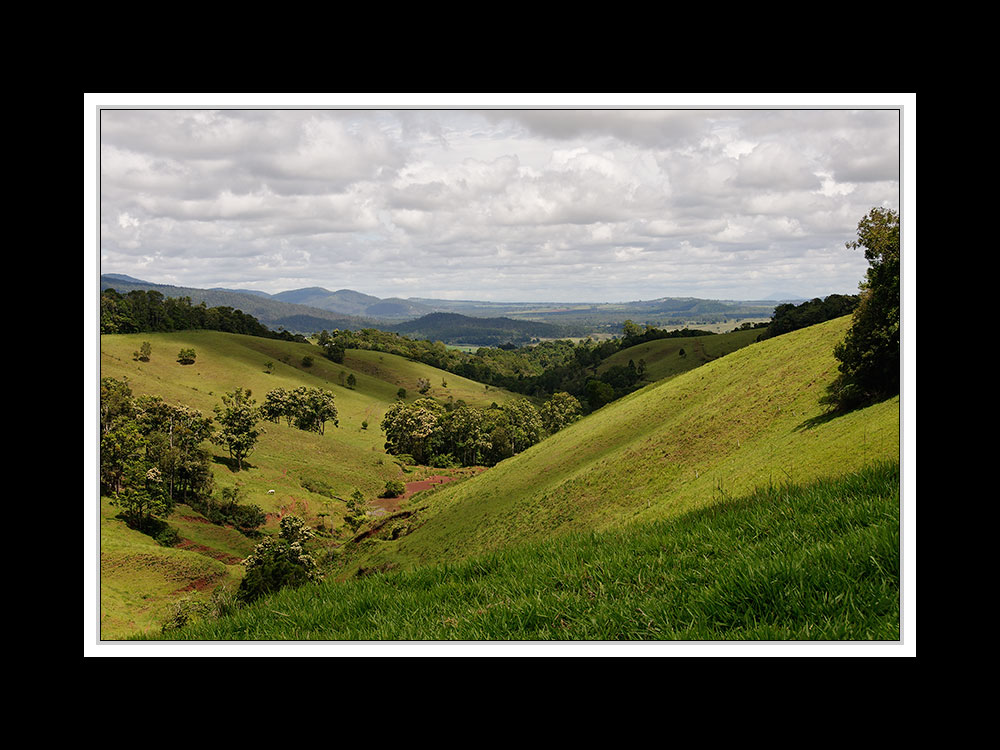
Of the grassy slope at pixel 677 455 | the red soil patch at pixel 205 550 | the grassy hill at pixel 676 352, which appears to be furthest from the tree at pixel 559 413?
the grassy slope at pixel 677 455

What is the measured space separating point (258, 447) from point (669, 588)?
110m

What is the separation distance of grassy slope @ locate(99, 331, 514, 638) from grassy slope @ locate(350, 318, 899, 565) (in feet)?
49.4

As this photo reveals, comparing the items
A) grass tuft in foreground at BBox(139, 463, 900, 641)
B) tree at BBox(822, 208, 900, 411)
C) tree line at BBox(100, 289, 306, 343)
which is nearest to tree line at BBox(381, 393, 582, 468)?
tree line at BBox(100, 289, 306, 343)

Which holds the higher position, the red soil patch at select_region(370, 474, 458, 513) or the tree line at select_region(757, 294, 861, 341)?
the tree line at select_region(757, 294, 861, 341)

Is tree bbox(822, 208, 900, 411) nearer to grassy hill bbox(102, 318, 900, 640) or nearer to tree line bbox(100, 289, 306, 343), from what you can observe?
grassy hill bbox(102, 318, 900, 640)

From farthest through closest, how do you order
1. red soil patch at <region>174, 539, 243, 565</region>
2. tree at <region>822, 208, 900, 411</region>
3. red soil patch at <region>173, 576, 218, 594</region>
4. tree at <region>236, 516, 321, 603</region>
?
1. red soil patch at <region>174, 539, 243, 565</region>
2. red soil patch at <region>173, 576, 218, 594</region>
3. tree at <region>822, 208, 900, 411</region>
4. tree at <region>236, 516, 321, 603</region>

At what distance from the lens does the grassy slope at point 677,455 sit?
18281 millimetres

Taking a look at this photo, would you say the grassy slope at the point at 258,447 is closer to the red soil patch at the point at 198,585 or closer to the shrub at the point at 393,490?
the red soil patch at the point at 198,585

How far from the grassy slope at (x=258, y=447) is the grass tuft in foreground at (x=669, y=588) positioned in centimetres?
275

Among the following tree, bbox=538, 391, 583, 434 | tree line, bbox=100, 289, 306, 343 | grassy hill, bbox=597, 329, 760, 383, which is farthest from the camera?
grassy hill, bbox=597, 329, 760, 383

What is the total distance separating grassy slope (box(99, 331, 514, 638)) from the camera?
41750 millimetres

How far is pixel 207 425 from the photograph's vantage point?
87500 millimetres
